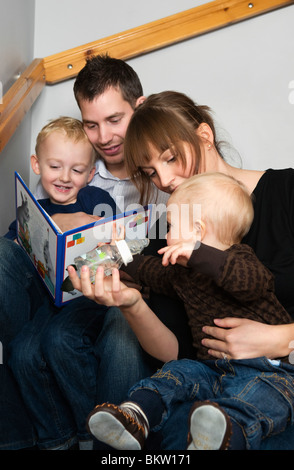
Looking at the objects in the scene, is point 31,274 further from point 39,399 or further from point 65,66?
point 65,66

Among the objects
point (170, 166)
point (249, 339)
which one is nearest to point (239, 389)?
point (249, 339)

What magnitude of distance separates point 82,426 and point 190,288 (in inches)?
18.9

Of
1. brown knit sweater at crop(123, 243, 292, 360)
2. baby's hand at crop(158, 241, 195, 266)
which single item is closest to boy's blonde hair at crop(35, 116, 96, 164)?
brown knit sweater at crop(123, 243, 292, 360)

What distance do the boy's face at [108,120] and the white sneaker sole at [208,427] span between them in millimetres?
1093

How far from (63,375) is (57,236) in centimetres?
40

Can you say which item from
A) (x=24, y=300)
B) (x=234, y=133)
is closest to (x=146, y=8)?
(x=234, y=133)

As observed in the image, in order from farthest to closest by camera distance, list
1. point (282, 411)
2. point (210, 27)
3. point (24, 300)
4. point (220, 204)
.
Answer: point (210, 27), point (24, 300), point (220, 204), point (282, 411)

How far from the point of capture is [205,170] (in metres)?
1.56

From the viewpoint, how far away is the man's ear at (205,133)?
1588mm

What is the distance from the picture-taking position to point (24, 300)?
165cm

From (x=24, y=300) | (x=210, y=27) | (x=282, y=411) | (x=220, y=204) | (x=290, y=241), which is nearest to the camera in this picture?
(x=282, y=411)

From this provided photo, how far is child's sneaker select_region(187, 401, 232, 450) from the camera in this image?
3.26ft

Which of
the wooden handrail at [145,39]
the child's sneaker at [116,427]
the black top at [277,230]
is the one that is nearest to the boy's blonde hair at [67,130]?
the wooden handrail at [145,39]

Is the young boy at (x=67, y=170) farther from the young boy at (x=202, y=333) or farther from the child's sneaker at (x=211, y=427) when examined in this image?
the child's sneaker at (x=211, y=427)
